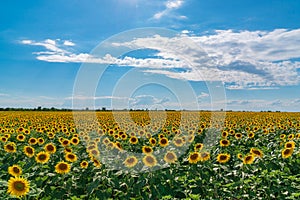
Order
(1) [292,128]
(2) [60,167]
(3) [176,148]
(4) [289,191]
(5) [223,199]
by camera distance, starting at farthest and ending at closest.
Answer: (1) [292,128] → (3) [176,148] → (2) [60,167] → (5) [223,199] → (4) [289,191]

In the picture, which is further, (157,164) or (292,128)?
(292,128)

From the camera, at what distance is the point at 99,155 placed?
674cm

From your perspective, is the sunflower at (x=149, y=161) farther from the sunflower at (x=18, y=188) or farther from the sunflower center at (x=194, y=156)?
the sunflower at (x=18, y=188)

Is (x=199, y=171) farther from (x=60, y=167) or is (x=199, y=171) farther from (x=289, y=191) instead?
(x=60, y=167)

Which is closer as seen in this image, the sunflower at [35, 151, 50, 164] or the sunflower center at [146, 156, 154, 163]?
the sunflower center at [146, 156, 154, 163]

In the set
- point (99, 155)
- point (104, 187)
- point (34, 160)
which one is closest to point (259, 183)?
point (104, 187)

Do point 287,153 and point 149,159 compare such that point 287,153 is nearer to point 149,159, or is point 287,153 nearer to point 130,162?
point 149,159

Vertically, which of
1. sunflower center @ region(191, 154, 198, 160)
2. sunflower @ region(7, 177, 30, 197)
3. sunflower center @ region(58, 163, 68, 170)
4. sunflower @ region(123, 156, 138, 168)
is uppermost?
sunflower center @ region(191, 154, 198, 160)

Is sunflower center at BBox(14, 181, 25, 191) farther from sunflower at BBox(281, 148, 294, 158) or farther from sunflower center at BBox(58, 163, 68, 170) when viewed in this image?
sunflower at BBox(281, 148, 294, 158)

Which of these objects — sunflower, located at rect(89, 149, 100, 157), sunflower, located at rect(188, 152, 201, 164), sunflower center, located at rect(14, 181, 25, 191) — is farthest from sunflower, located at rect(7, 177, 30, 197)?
sunflower, located at rect(188, 152, 201, 164)

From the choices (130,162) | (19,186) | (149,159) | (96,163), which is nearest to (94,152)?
(96,163)

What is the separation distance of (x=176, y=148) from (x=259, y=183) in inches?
116

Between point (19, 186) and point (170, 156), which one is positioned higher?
point (170, 156)

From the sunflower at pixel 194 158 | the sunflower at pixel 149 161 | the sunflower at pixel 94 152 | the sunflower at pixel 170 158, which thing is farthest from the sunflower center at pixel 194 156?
the sunflower at pixel 94 152
